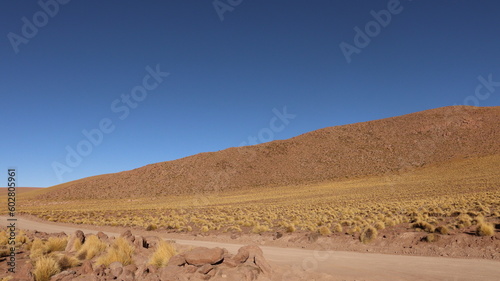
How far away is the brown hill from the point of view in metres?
78.2

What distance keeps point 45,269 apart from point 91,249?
286cm

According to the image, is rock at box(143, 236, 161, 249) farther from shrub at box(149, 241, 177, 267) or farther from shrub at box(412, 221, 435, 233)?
shrub at box(412, 221, 435, 233)

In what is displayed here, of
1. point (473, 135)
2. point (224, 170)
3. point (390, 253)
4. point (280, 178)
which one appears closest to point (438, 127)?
point (473, 135)

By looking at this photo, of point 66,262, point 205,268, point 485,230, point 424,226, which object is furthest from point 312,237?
point 66,262

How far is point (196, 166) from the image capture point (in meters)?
98.8

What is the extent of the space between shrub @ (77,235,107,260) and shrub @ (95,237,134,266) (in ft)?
2.16

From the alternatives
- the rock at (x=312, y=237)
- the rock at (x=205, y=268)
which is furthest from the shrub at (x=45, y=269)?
the rock at (x=312, y=237)

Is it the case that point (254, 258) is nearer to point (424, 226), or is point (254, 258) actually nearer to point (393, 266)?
point (393, 266)

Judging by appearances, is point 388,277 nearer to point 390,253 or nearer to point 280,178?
point 390,253

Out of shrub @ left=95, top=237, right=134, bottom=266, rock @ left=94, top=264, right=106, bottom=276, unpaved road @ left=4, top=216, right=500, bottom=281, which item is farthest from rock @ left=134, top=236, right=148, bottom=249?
unpaved road @ left=4, top=216, right=500, bottom=281

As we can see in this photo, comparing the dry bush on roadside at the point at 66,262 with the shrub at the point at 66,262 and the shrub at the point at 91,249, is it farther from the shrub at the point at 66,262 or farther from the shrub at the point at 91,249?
the shrub at the point at 91,249

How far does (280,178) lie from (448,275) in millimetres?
75104

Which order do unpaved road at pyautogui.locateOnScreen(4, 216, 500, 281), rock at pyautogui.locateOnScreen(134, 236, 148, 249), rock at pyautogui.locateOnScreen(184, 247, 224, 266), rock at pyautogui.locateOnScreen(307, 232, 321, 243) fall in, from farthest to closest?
1. rock at pyautogui.locateOnScreen(307, 232, 321, 243)
2. rock at pyautogui.locateOnScreen(134, 236, 148, 249)
3. rock at pyautogui.locateOnScreen(184, 247, 224, 266)
4. unpaved road at pyautogui.locateOnScreen(4, 216, 500, 281)

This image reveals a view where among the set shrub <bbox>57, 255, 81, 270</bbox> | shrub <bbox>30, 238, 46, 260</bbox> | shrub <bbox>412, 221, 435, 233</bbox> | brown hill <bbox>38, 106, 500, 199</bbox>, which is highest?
brown hill <bbox>38, 106, 500, 199</bbox>
